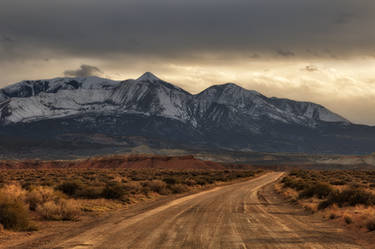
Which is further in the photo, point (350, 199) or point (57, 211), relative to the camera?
point (350, 199)

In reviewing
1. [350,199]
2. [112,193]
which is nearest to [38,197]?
[112,193]

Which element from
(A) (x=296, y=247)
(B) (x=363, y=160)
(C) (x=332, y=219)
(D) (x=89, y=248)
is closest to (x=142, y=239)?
(D) (x=89, y=248)

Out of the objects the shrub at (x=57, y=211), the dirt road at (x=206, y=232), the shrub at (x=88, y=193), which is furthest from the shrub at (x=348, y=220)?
the shrub at (x=88, y=193)

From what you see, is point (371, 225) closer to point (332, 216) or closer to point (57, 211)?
point (332, 216)

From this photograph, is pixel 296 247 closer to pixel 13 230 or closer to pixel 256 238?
pixel 256 238

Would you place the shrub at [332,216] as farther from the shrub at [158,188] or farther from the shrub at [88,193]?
the shrub at [158,188]

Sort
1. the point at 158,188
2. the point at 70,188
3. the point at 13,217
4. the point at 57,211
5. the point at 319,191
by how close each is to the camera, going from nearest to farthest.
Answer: the point at 13,217, the point at 57,211, the point at 70,188, the point at 319,191, the point at 158,188

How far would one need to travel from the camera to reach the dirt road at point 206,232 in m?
13.9

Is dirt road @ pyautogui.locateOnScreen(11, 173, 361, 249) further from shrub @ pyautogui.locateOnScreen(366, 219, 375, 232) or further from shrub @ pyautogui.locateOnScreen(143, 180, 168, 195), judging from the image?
shrub @ pyautogui.locateOnScreen(143, 180, 168, 195)

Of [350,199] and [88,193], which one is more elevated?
[350,199]

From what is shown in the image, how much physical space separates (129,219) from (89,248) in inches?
272

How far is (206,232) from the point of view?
52.8ft

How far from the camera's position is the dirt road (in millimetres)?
13938

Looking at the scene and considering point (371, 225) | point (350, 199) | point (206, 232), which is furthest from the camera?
point (350, 199)
